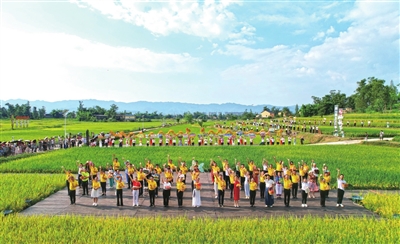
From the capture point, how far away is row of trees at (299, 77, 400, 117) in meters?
73.4

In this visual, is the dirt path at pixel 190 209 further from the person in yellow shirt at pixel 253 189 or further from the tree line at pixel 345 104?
the tree line at pixel 345 104

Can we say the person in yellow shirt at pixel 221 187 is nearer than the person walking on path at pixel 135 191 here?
Yes

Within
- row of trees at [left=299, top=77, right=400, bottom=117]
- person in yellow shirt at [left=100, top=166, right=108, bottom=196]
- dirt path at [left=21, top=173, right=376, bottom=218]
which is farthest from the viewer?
row of trees at [left=299, top=77, right=400, bottom=117]

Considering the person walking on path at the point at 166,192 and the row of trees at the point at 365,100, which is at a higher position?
the row of trees at the point at 365,100

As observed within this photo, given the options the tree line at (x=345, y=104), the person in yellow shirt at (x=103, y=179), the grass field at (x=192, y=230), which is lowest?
the grass field at (x=192, y=230)

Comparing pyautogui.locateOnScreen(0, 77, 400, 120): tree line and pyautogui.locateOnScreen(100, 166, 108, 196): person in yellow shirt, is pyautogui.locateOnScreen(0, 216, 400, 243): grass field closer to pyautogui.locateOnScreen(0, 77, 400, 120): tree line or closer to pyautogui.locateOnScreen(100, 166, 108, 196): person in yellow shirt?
pyautogui.locateOnScreen(100, 166, 108, 196): person in yellow shirt

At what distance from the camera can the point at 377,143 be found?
1367 inches

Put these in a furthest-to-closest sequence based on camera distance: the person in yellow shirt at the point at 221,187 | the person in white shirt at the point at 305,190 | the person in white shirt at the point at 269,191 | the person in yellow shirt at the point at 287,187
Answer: the person in yellow shirt at the point at 287,187 < the person in white shirt at the point at 305,190 < the person in yellow shirt at the point at 221,187 < the person in white shirt at the point at 269,191

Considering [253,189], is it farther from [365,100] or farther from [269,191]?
[365,100]

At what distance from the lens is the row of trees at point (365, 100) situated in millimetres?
73375

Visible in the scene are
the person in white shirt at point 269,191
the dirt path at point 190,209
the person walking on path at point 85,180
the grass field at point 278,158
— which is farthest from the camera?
the grass field at point 278,158

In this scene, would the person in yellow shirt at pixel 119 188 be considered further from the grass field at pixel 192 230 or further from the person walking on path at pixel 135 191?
the grass field at pixel 192 230

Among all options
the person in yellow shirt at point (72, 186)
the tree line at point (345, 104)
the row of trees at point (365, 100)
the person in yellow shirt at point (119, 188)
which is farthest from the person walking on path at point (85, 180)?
the row of trees at point (365, 100)

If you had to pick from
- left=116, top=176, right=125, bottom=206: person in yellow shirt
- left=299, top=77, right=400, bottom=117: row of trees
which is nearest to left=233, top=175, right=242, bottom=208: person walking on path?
left=116, top=176, right=125, bottom=206: person in yellow shirt
